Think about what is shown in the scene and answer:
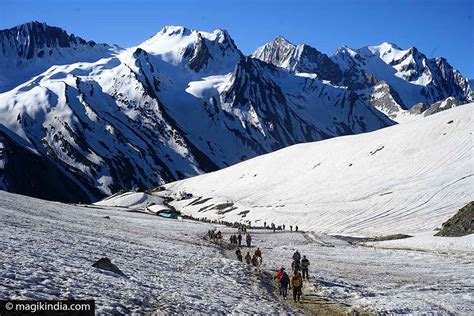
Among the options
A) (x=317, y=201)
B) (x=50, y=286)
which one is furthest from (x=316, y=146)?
(x=50, y=286)

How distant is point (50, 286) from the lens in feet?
62.2

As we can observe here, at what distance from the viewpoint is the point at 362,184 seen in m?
113

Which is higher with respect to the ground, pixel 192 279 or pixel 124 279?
pixel 124 279

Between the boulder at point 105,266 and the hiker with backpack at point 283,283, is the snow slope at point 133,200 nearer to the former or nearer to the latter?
the hiker with backpack at point 283,283

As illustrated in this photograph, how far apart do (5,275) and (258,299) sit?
12532 mm

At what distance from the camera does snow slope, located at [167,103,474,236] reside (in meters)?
89.3

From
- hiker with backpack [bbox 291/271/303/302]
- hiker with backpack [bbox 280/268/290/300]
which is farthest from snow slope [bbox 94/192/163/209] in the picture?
hiker with backpack [bbox 291/271/303/302]

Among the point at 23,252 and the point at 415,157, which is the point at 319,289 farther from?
the point at 415,157

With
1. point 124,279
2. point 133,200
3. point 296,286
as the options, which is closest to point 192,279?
point 124,279

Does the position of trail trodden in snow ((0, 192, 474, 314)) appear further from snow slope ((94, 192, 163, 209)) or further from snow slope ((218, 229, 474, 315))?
snow slope ((94, 192, 163, 209))

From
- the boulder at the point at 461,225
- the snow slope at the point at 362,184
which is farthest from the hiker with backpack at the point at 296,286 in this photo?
the snow slope at the point at 362,184

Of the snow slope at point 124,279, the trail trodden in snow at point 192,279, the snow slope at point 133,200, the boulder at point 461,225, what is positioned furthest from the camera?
the snow slope at point 133,200

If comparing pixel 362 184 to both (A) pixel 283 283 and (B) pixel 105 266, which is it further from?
(B) pixel 105 266

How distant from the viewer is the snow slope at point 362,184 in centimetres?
8931
